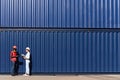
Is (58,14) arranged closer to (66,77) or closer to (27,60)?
(27,60)

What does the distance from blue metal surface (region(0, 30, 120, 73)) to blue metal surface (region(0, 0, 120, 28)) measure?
1.42 ft

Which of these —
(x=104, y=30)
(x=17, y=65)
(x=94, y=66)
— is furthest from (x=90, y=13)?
(x=17, y=65)

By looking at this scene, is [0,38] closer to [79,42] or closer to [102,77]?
[79,42]

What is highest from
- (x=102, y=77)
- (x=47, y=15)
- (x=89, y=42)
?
(x=47, y=15)

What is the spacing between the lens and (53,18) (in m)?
21.0

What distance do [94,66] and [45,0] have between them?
410 centimetres

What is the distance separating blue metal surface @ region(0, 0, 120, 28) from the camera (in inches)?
826

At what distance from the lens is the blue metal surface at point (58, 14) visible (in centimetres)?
2097

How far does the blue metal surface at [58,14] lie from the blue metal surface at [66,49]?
0.43 metres

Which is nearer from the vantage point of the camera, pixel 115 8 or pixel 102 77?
pixel 102 77

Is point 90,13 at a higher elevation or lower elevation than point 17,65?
higher

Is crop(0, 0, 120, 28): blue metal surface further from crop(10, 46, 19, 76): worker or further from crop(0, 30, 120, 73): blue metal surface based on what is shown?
crop(10, 46, 19, 76): worker

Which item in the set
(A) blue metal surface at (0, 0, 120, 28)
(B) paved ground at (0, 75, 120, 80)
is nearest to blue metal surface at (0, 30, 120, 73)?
(A) blue metal surface at (0, 0, 120, 28)

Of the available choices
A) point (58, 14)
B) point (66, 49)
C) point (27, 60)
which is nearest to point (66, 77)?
point (66, 49)
